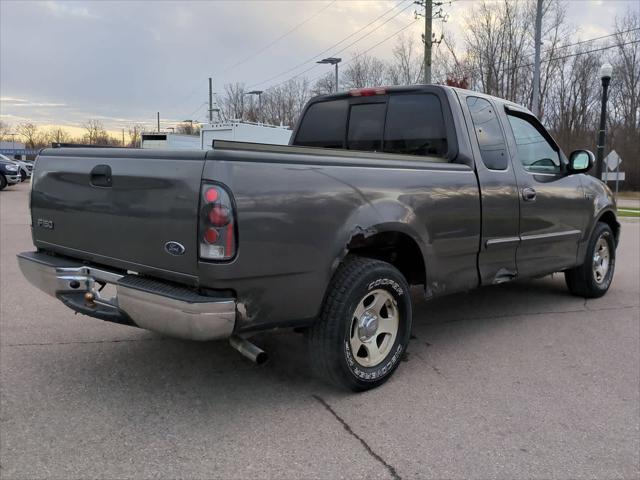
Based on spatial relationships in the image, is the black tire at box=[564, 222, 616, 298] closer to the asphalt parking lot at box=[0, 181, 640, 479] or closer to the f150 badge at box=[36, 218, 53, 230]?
the asphalt parking lot at box=[0, 181, 640, 479]

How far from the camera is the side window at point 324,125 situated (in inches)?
198

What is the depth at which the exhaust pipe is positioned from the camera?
310cm

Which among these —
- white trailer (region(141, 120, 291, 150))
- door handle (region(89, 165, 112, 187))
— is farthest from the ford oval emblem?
white trailer (region(141, 120, 291, 150))

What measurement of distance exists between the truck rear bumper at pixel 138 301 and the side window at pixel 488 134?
102 inches

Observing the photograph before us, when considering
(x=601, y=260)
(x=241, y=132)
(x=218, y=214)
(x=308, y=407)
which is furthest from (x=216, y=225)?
(x=241, y=132)

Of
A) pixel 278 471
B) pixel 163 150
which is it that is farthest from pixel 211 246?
pixel 278 471

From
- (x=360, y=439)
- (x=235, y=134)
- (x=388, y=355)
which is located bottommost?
(x=360, y=439)

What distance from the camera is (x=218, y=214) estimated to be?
2705mm

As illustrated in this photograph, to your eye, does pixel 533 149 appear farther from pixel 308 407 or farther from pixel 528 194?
pixel 308 407

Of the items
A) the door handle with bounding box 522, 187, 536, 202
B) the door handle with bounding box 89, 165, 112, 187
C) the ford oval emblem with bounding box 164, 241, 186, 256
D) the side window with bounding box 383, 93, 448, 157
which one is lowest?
the ford oval emblem with bounding box 164, 241, 186, 256

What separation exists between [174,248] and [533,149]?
3.61 m

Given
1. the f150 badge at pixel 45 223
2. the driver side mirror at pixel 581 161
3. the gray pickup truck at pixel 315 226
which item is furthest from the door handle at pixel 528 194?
the f150 badge at pixel 45 223

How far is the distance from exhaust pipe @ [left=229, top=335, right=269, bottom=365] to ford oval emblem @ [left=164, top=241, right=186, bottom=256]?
2.04ft

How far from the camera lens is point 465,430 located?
3098 millimetres
